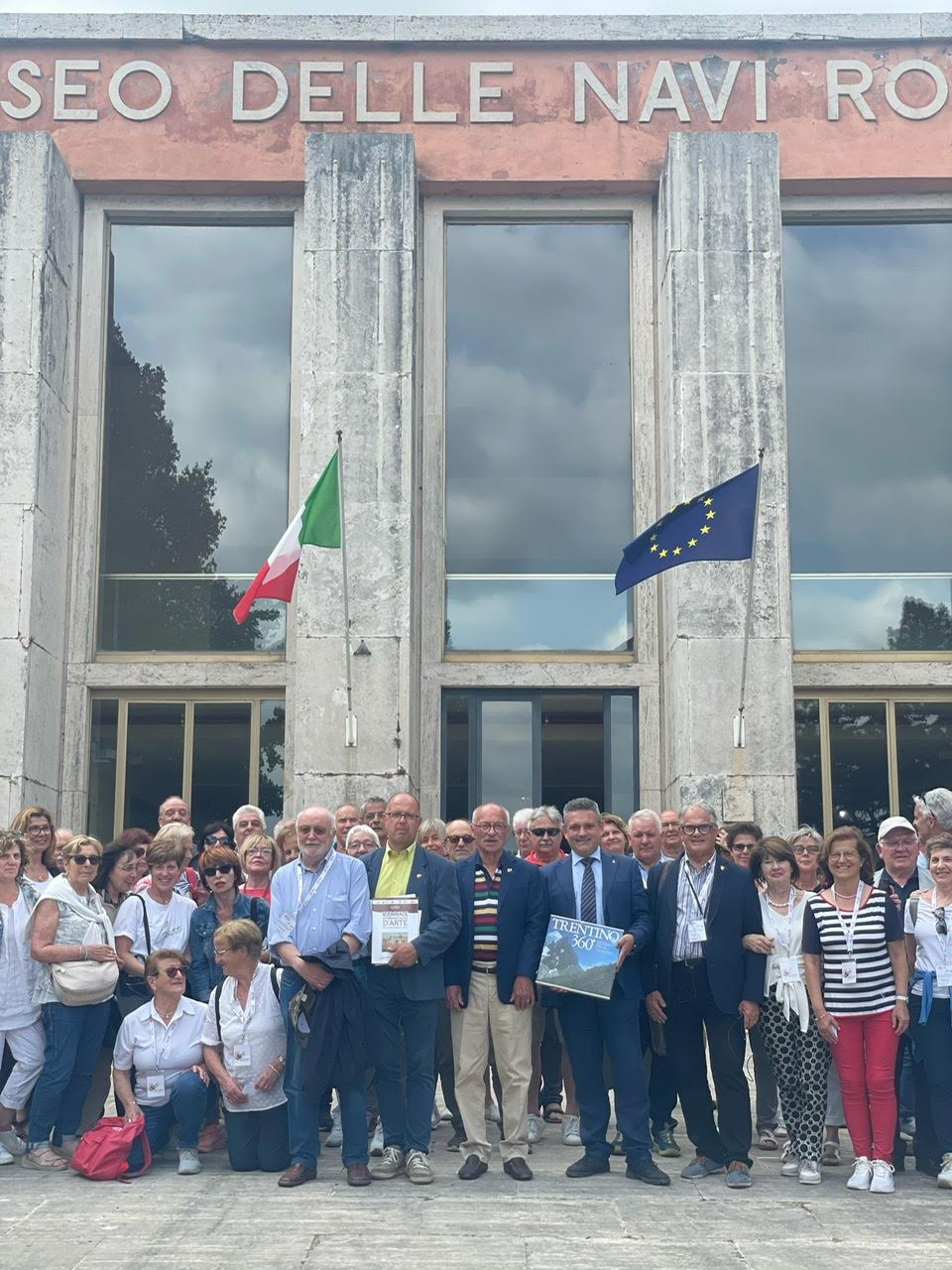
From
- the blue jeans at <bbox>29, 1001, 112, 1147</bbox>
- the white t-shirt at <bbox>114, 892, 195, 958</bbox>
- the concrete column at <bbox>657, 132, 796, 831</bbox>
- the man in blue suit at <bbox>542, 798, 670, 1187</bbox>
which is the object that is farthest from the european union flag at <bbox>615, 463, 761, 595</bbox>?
the blue jeans at <bbox>29, 1001, 112, 1147</bbox>

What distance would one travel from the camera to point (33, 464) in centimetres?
1532

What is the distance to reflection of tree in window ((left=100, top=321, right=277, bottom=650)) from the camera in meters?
16.1

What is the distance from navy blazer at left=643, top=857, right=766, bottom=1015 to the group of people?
0.02m

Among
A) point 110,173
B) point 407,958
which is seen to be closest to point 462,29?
point 110,173

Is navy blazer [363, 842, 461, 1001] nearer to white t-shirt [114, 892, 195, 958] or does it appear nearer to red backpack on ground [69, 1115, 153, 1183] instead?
white t-shirt [114, 892, 195, 958]

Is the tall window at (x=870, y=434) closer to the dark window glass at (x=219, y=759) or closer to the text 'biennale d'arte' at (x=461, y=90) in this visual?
the text 'biennale d'arte' at (x=461, y=90)

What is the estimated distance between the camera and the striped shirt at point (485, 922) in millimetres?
8383

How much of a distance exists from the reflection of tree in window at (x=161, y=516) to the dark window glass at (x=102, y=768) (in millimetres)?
736

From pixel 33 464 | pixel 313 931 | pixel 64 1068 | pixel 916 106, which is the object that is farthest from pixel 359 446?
pixel 64 1068

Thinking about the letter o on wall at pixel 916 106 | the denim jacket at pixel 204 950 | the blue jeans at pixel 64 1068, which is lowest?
the blue jeans at pixel 64 1068

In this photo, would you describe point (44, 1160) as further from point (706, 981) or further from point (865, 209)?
point (865, 209)

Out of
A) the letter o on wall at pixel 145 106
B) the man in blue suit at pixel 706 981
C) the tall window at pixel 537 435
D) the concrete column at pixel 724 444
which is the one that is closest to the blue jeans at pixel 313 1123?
the man in blue suit at pixel 706 981

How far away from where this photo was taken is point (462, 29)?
53.7ft

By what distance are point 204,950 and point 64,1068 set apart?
3.25ft
